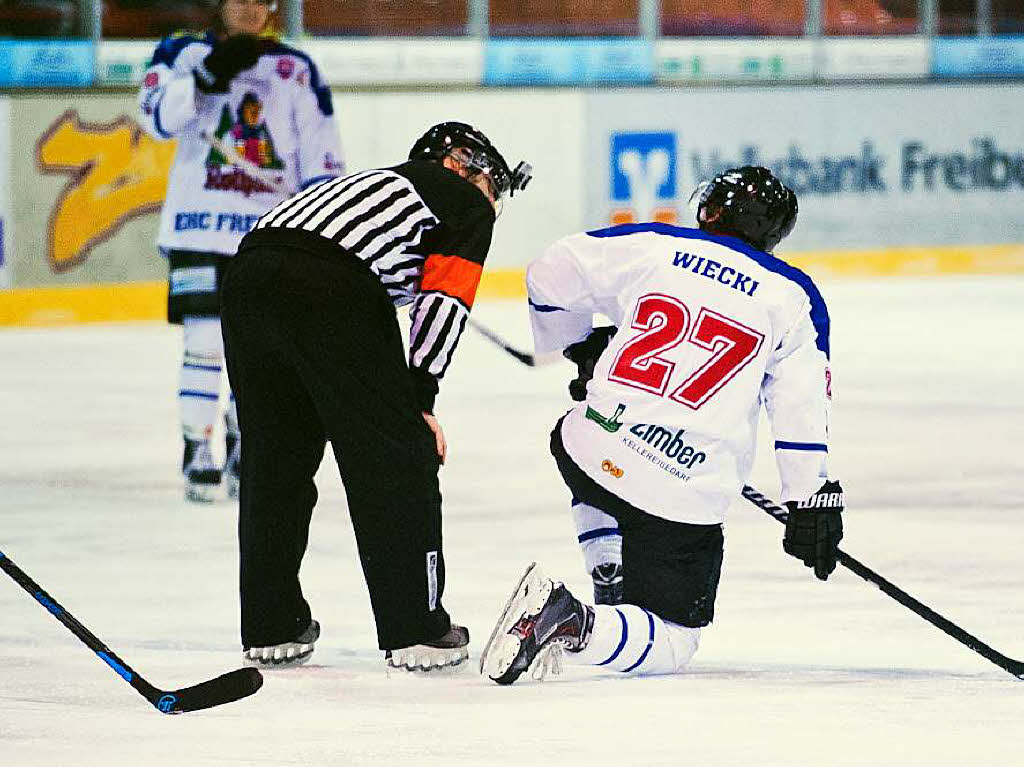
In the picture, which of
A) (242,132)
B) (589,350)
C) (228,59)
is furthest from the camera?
(242,132)

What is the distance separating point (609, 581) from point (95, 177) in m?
5.90

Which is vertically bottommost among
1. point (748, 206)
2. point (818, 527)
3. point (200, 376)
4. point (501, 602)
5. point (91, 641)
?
point (501, 602)

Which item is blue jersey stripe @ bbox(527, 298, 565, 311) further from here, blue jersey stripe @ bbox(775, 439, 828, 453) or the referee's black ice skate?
the referee's black ice skate

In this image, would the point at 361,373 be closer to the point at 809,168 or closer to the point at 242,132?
the point at 242,132

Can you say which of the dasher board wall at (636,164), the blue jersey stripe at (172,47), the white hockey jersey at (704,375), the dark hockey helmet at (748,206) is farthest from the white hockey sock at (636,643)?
the dasher board wall at (636,164)

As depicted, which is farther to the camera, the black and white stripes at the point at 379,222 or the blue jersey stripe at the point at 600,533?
the blue jersey stripe at the point at 600,533

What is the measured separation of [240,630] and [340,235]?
751 mm

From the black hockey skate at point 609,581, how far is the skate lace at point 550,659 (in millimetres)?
360

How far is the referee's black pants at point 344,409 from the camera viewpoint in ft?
11.9

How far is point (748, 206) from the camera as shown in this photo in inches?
146

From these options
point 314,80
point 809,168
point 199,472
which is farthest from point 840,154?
point 199,472

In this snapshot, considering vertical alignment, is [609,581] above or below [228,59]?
below

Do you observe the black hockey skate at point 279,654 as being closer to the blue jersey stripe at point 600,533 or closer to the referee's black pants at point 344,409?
the referee's black pants at point 344,409

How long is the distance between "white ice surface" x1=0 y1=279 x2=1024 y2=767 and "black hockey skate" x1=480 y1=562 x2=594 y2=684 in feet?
0.16
